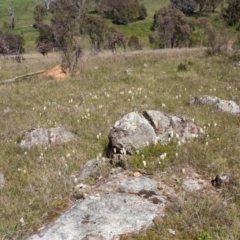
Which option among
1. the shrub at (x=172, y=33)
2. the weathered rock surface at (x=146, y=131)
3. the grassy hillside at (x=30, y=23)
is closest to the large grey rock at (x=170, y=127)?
the weathered rock surface at (x=146, y=131)

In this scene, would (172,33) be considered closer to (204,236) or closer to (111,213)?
(111,213)

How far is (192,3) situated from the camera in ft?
317

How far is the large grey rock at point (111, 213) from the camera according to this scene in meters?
5.34

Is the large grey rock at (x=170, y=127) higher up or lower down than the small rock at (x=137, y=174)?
higher up

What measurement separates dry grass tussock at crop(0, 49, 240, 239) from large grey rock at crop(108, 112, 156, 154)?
1.81 feet

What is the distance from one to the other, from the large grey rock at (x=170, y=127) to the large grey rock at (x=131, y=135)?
1.39ft

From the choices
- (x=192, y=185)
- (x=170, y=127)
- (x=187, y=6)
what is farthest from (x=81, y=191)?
(x=187, y=6)

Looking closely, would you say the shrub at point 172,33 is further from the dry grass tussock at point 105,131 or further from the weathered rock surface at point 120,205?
the weathered rock surface at point 120,205

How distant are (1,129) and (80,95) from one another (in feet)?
14.2

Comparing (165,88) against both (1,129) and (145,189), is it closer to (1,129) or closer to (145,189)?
(1,129)

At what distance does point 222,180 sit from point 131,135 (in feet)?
7.40

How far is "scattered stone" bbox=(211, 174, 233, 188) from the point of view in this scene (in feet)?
21.2

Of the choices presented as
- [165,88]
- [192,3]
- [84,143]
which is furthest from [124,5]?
[84,143]

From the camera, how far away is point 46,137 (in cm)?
945
